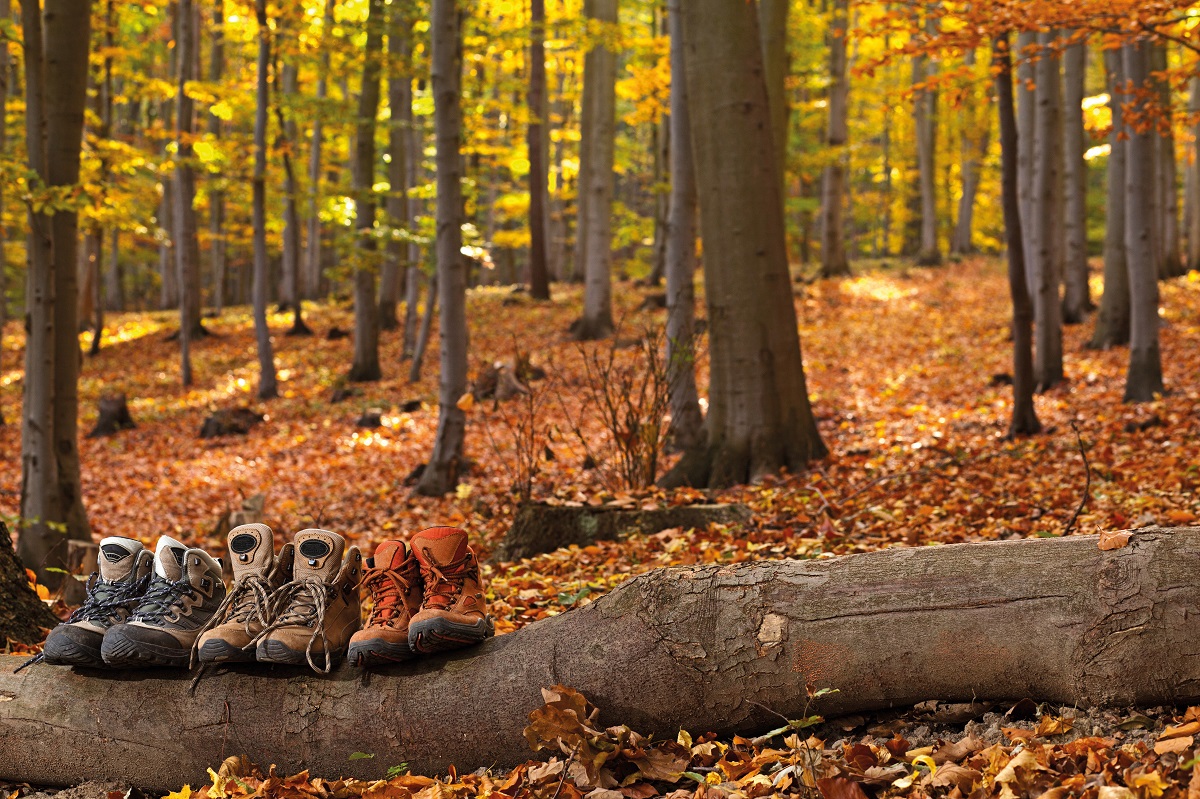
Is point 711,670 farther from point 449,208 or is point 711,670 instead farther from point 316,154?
point 316,154

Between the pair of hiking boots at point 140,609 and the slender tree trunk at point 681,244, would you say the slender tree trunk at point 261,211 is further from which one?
the pair of hiking boots at point 140,609

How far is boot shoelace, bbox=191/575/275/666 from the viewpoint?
2.81m

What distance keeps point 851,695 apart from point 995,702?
381mm

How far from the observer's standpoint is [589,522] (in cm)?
566

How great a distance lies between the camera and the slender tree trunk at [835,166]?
68.8 ft

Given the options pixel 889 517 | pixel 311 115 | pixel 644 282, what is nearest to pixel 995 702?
pixel 889 517

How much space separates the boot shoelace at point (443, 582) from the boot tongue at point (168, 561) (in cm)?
81

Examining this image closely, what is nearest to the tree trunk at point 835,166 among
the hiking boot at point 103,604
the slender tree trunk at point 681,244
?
the slender tree trunk at point 681,244

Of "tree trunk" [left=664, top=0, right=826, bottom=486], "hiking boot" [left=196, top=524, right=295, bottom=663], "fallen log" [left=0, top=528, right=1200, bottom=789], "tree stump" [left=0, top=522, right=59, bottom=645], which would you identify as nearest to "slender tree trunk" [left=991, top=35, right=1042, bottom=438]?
"tree trunk" [left=664, top=0, right=826, bottom=486]

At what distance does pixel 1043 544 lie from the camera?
254 cm

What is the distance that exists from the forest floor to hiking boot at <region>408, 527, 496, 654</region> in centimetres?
39

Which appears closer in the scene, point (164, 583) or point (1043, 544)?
point (1043, 544)

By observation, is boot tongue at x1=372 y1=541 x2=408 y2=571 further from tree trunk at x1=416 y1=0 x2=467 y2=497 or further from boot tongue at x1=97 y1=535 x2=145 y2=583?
tree trunk at x1=416 y1=0 x2=467 y2=497

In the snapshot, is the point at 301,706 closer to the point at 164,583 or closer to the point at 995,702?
the point at 164,583
